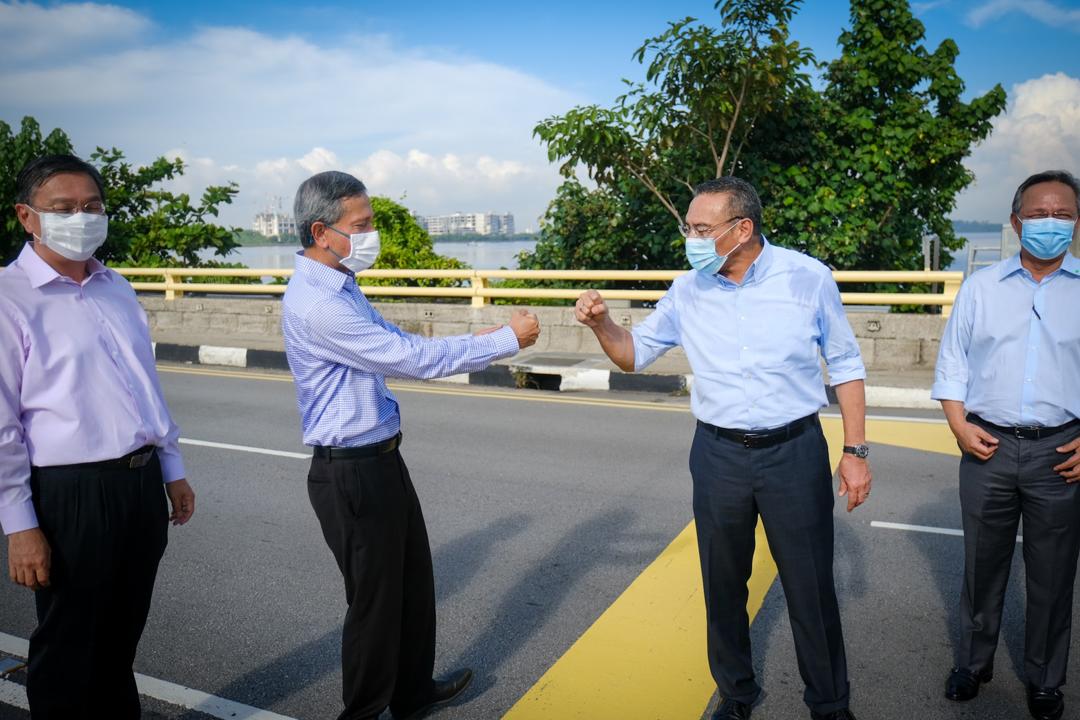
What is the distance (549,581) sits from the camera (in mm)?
4246

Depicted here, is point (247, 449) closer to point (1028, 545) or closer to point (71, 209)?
point (71, 209)

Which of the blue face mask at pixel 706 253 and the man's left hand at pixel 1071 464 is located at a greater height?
the blue face mask at pixel 706 253

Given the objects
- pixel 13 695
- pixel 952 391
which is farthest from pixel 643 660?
pixel 13 695

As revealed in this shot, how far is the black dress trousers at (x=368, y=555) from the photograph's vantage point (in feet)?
9.07

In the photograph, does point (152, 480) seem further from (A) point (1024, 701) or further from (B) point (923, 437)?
(B) point (923, 437)

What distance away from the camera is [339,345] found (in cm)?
266

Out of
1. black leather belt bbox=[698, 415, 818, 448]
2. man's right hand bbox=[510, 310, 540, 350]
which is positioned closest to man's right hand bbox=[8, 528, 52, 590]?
man's right hand bbox=[510, 310, 540, 350]

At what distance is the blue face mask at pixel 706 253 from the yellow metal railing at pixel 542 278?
16.2 ft

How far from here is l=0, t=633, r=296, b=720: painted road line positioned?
309cm

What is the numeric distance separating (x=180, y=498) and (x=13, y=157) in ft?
50.3

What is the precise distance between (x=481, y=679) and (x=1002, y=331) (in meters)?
2.35

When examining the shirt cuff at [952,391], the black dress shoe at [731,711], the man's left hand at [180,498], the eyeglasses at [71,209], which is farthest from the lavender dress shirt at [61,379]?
the shirt cuff at [952,391]

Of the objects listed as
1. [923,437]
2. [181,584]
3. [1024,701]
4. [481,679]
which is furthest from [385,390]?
[923,437]

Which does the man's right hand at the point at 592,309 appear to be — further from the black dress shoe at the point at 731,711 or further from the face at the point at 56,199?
the face at the point at 56,199
